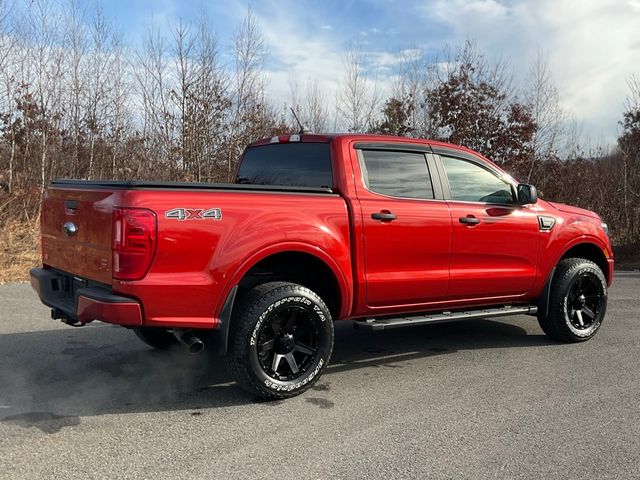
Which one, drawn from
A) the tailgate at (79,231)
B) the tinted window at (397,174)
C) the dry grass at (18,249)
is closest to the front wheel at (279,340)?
the tailgate at (79,231)

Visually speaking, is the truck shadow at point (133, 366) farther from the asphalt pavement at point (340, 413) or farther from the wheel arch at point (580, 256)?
the wheel arch at point (580, 256)

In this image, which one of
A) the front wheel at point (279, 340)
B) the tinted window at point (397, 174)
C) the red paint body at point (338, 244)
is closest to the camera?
the red paint body at point (338, 244)

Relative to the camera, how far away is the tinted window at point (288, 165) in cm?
469

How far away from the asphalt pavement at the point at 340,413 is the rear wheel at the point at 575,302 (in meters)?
0.16

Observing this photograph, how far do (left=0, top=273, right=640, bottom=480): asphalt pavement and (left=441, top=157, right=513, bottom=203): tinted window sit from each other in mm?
1482

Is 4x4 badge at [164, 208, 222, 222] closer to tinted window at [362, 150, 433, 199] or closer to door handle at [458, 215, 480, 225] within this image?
tinted window at [362, 150, 433, 199]

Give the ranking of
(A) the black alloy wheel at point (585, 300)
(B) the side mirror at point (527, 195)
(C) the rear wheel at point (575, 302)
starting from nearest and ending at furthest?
(B) the side mirror at point (527, 195)
(C) the rear wheel at point (575, 302)
(A) the black alloy wheel at point (585, 300)

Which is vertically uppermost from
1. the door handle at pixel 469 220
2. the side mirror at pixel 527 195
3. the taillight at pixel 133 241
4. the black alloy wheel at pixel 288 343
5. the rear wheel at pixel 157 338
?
the side mirror at pixel 527 195

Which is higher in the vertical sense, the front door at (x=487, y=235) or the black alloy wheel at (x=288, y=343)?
the front door at (x=487, y=235)

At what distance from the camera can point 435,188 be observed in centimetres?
498

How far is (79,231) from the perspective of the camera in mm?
4004

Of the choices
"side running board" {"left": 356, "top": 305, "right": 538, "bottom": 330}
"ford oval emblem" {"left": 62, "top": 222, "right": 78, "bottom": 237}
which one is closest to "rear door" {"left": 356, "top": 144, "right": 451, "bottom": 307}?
"side running board" {"left": 356, "top": 305, "right": 538, "bottom": 330}

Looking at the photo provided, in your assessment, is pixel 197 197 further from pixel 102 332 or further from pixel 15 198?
pixel 15 198

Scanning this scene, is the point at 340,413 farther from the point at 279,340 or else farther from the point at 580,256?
the point at 580,256
